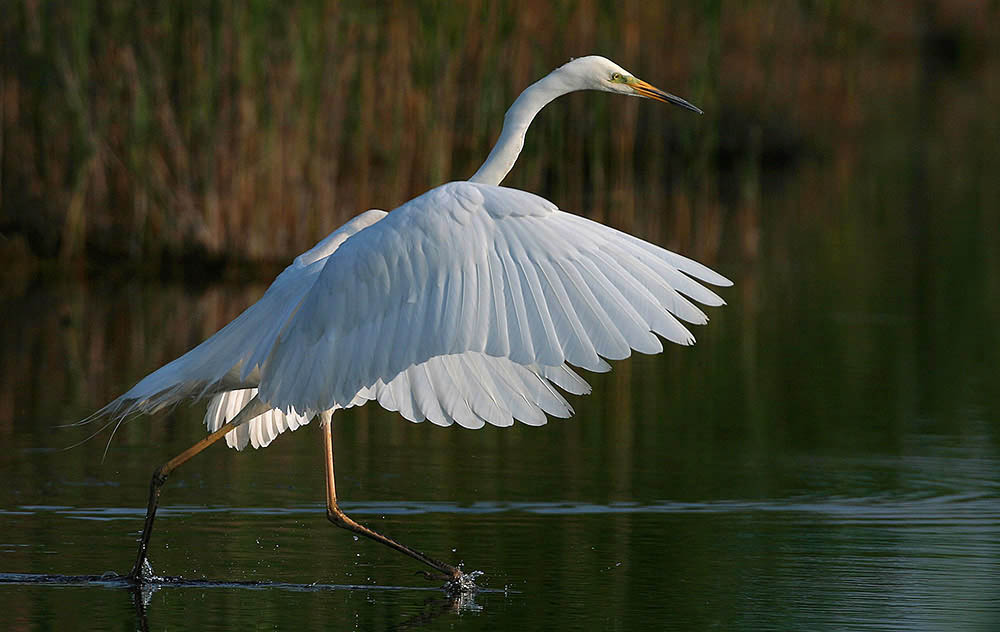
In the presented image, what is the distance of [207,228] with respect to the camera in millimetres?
13188

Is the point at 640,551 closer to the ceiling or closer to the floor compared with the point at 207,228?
closer to the floor

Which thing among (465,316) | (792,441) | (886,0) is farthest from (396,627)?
(886,0)

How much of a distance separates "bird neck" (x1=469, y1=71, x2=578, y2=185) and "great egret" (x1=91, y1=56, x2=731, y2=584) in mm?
474

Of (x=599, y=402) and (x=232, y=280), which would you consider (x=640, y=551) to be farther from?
(x=232, y=280)

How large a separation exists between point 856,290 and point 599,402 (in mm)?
4719

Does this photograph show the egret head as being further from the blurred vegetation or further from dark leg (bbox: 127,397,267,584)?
the blurred vegetation

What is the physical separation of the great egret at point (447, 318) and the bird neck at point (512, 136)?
0.47 m

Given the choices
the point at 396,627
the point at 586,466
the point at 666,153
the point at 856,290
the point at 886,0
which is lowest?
the point at 396,627

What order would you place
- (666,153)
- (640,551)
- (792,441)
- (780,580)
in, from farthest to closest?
(666,153), (792,441), (640,551), (780,580)

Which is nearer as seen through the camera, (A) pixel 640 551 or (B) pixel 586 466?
(A) pixel 640 551

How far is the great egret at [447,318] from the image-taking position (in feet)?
15.9

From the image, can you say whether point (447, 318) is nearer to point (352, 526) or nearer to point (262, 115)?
point (352, 526)

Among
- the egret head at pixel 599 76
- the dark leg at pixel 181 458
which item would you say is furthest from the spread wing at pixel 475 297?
the egret head at pixel 599 76

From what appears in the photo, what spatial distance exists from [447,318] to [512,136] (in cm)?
152
